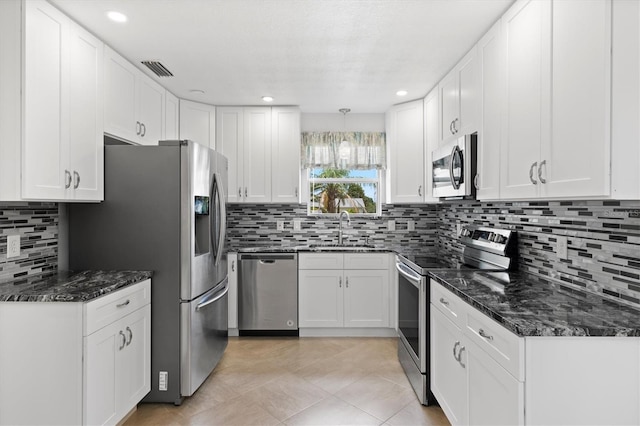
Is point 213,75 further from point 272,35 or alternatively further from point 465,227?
point 465,227

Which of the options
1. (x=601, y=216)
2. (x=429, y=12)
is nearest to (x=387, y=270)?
(x=601, y=216)

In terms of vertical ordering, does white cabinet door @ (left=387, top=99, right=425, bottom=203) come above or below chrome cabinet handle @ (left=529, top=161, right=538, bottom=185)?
above

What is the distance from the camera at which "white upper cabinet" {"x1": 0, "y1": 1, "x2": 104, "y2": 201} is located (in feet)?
5.88

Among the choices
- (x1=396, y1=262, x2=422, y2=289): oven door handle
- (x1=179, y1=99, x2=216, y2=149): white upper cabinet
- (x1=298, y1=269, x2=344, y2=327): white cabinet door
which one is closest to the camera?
(x1=396, y1=262, x2=422, y2=289): oven door handle

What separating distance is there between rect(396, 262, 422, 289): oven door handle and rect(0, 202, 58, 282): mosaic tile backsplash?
2.51 meters

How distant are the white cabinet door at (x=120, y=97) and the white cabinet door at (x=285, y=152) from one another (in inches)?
57.2

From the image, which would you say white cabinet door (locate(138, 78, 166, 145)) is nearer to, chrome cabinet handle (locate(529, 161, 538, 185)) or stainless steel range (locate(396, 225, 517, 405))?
stainless steel range (locate(396, 225, 517, 405))

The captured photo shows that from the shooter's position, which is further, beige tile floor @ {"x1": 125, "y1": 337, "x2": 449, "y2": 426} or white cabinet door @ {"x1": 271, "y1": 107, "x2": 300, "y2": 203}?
white cabinet door @ {"x1": 271, "y1": 107, "x2": 300, "y2": 203}

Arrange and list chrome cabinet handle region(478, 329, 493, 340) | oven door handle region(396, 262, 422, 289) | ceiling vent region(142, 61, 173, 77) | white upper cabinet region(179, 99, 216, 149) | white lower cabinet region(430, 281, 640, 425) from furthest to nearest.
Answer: white upper cabinet region(179, 99, 216, 149)
ceiling vent region(142, 61, 173, 77)
oven door handle region(396, 262, 422, 289)
chrome cabinet handle region(478, 329, 493, 340)
white lower cabinet region(430, 281, 640, 425)

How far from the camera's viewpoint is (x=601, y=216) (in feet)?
5.67

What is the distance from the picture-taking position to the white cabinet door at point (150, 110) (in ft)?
9.52

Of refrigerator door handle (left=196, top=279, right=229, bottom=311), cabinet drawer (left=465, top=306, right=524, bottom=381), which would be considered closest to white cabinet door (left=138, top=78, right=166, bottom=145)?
refrigerator door handle (left=196, top=279, right=229, bottom=311)

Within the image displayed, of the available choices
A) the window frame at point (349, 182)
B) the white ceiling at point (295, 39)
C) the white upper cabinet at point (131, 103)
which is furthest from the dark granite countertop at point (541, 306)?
the white upper cabinet at point (131, 103)

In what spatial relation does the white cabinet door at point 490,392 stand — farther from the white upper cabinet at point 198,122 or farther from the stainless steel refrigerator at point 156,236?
the white upper cabinet at point 198,122
